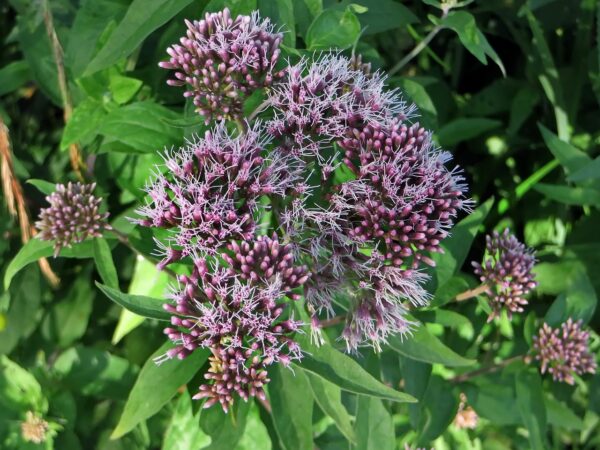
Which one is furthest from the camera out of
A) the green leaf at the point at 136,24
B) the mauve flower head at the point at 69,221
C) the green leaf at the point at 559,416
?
the green leaf at the point at 559,416

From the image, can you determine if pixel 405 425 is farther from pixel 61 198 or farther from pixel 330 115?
pixel 61 198

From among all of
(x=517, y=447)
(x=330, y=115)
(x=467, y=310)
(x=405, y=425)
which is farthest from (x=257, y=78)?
(x=517, y=447)

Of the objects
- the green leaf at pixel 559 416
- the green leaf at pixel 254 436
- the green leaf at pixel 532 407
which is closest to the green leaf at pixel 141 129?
the green leaf at pixel 254 436

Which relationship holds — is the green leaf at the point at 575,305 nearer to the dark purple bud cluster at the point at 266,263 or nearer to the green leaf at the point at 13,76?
the dark purple bud cluster at the point at 266,263

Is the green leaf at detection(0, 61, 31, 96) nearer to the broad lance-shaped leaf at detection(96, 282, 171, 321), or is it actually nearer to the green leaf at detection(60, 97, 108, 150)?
the green leaf at detection(60, 97, 108, 150)

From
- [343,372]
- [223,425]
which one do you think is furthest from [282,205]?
[223,425]
